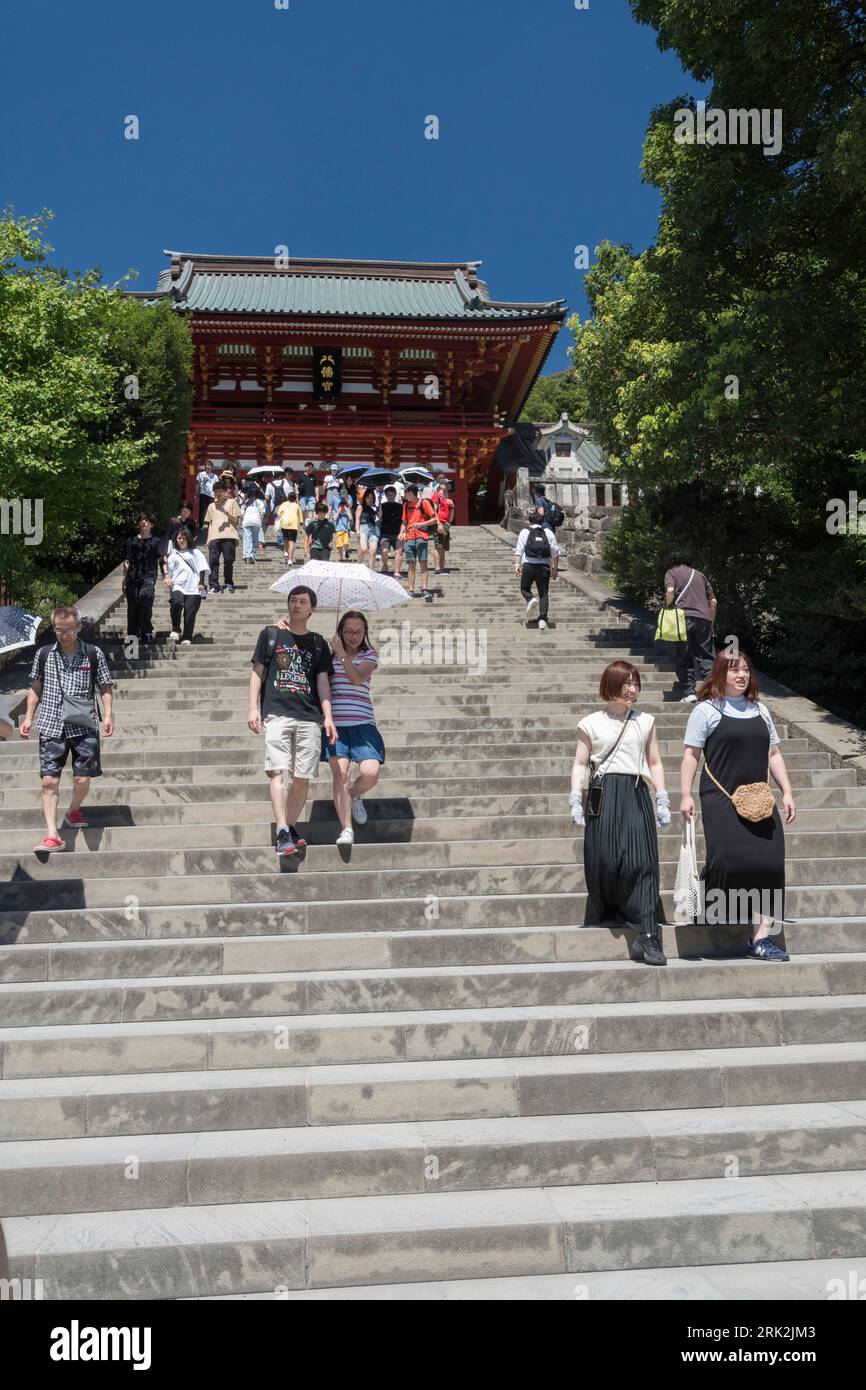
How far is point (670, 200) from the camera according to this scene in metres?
12.0

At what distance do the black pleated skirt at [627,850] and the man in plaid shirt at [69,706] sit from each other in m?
3.63

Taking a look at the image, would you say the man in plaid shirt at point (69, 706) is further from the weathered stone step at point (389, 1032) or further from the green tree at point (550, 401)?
the green tree at point (550, 401)

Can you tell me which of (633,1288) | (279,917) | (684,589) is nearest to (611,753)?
(279,917)

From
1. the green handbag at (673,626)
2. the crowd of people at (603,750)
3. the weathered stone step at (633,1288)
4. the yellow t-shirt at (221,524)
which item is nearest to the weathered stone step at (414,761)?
the crowd of people at (603,750)

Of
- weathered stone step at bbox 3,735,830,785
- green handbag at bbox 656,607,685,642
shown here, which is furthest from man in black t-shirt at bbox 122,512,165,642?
green handbag at bbox 656,607,685,642

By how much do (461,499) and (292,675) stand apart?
23928 millimetres

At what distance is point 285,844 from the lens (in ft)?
22.9

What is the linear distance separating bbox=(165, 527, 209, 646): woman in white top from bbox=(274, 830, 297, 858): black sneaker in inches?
251

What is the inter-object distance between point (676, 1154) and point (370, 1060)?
4.74 ft

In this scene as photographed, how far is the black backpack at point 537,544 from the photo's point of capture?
14.0 metres

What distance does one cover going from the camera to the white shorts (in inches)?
284

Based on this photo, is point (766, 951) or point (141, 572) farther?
point (141, 572)

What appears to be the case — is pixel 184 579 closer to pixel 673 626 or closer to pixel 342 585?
pixel 342 585

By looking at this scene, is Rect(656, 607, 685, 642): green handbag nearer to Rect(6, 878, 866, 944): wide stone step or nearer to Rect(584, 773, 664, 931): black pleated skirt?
Rect(6, 878, 866, 944): wide stone step
